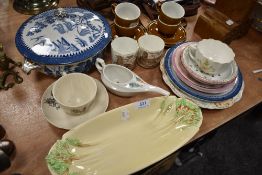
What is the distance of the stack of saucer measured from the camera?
31.2 inches

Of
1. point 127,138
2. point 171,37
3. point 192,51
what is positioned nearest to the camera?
point 127,138

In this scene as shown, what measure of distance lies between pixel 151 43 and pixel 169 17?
105 mm

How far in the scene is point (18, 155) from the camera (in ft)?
1.84

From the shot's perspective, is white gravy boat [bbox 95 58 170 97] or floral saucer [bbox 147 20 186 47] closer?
white gravy boat [bbox 95 58 170 97]

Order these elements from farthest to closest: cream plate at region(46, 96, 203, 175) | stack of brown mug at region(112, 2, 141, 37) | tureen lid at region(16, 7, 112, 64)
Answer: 1. stack of brown mug at region(112, 2, 141, 37)
2. tureen lid at region(16, 7, 112, 64)
3. cream plate at region(46, 96, 203, 175)

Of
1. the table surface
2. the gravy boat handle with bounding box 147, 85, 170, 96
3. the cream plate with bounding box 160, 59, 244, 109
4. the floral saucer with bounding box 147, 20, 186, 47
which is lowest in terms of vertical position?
the table surface

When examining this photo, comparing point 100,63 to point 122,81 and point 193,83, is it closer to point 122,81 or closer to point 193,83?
point 122,81

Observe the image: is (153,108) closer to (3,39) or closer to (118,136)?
(118,136)

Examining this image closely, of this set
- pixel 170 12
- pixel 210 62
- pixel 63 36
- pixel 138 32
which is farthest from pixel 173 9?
pixel 63 36

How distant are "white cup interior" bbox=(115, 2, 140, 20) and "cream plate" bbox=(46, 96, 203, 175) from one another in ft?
0.96

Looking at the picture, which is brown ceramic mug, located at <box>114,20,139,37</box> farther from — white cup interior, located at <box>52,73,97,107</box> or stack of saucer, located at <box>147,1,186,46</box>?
white cup interior, located at <box>52,73,97,107</box>

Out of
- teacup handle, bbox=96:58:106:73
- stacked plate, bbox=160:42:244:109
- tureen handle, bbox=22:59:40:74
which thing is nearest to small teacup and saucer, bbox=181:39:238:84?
stacked plate, bbox=160:42:244:109

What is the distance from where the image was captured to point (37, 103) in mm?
651

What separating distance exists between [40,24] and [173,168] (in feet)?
2.76
